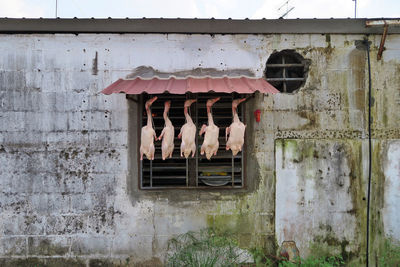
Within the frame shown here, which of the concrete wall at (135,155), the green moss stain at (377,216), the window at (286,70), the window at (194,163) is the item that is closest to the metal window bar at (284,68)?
the window at (286,70)

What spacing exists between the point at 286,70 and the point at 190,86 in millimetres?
2010

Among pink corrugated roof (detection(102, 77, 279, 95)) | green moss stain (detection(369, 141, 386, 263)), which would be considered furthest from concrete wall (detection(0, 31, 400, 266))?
pink corrugated roof (detection(102, 77, 279, 95))

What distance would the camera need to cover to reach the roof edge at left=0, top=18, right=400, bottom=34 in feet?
16.9

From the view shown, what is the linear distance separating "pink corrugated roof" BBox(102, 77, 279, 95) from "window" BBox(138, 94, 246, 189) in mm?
576

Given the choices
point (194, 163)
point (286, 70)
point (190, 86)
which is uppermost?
point (286, 70)

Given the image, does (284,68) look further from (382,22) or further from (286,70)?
(382,22)

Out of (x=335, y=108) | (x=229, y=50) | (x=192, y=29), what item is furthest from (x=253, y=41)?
(x=335, y=108)

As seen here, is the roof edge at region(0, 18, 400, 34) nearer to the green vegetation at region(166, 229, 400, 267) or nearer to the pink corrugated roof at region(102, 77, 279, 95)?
the pink corrugated roof at region(102, 77, 279, 95)

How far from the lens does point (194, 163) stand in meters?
5.33

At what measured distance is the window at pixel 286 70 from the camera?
5328 millimetres

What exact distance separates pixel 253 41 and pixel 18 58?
4.14 meters

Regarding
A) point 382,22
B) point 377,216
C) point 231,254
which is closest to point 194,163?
point 231,254

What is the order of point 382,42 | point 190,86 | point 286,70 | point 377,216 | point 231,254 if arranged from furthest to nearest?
point 286,70
point 377,216
point 382,42
point 231,254
point 190,86

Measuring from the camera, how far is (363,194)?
17.3 ft
